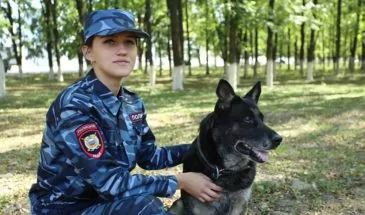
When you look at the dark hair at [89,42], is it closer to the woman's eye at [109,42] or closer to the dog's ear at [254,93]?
the woman's eye at [109,42]

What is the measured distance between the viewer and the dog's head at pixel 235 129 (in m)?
3.21

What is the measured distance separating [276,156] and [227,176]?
4.53m

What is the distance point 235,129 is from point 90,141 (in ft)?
3.72

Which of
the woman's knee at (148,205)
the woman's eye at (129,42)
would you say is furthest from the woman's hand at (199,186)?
the woman's eye at (129,42)

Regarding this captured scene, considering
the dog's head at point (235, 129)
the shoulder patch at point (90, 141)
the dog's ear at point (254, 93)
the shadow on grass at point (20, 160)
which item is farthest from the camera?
the shadow on grass at point (20, 160)

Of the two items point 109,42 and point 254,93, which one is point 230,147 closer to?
point 254,93

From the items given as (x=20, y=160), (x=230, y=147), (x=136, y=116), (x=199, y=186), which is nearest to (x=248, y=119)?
(x=230, y=147)

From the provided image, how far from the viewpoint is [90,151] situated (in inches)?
99.9

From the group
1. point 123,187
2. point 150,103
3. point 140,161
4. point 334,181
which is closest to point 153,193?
point 123,187

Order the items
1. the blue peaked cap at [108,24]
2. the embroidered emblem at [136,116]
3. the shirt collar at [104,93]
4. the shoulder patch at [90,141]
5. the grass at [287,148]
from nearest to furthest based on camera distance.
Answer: the shoulder patch at [90,141]
the blue peaked cap at [108,24]
the shirt collar at [104,93]
the embroidered emblem at [136,116]
the grass at [287,148]

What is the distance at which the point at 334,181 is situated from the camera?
6.11 meters

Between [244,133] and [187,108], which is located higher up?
[244,133]

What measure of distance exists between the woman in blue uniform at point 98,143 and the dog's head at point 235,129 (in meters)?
0.51

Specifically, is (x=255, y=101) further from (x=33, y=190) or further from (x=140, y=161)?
(x=33, y=190)
